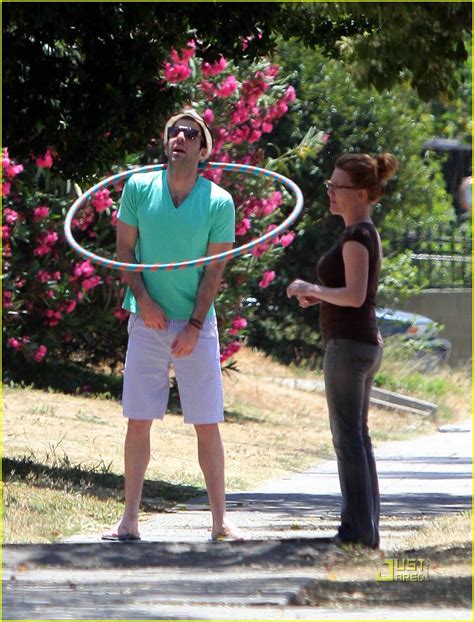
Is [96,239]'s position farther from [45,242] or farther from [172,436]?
[172,436]

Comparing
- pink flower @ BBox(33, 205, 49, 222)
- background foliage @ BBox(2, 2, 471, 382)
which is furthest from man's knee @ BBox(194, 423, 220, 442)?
pink flower @ BBox(33, 205, 49, 222)

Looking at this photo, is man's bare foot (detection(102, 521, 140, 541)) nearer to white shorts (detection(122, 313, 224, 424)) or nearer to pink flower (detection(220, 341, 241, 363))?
white shorts (detection(122, 313, 224, 424))

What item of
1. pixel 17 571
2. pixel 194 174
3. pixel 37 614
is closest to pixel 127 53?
pixel 194 174

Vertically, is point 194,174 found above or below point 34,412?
above

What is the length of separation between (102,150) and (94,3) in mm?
1055

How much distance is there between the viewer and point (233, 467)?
476 inches

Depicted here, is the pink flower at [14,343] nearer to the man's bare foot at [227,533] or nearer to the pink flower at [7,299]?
the pink flower at [7,299]

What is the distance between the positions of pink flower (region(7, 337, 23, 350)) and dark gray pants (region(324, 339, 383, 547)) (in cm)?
915

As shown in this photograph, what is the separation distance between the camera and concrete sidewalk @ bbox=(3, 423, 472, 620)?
4.94 m

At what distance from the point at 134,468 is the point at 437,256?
2194 cm

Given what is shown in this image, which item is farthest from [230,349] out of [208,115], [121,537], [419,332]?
[121,537]

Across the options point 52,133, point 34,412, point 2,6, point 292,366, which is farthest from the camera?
point 292,366

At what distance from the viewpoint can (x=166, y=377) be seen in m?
7.05

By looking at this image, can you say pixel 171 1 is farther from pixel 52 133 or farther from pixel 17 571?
pixel 17 571
